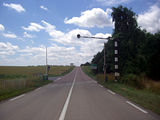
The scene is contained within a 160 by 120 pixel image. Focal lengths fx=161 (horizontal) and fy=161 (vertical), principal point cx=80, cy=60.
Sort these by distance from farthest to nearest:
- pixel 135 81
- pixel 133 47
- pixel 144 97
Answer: pixel 133 47 < pixel 135 81 < pixel 144 97

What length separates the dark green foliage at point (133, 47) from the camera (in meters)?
22.5

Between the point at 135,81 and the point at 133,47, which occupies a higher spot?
the point at 133,47

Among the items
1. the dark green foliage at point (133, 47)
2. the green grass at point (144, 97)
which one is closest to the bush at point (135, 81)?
the dark green foliage at point (133, 47)

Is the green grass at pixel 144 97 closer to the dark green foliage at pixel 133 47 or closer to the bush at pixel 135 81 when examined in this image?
the bush at pixel 135 81

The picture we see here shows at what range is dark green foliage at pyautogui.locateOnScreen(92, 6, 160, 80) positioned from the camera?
22.5 meters

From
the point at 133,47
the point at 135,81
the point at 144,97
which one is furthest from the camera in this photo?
the point at 133,47

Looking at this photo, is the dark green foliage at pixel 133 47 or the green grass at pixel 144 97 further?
the dark green foliage at pixel 133 47

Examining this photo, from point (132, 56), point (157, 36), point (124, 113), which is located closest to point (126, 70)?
point (132, 56)

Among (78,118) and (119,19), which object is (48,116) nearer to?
(78,118)

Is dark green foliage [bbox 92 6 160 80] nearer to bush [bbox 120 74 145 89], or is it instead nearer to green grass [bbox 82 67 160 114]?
bush [bbox 120 74 145 89]

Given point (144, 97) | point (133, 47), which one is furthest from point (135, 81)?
point (144, 97)

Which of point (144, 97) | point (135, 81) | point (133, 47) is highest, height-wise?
point (133, 47)

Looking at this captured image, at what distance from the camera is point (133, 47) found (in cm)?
2516

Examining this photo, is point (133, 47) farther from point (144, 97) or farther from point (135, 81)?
point (144, 97)
